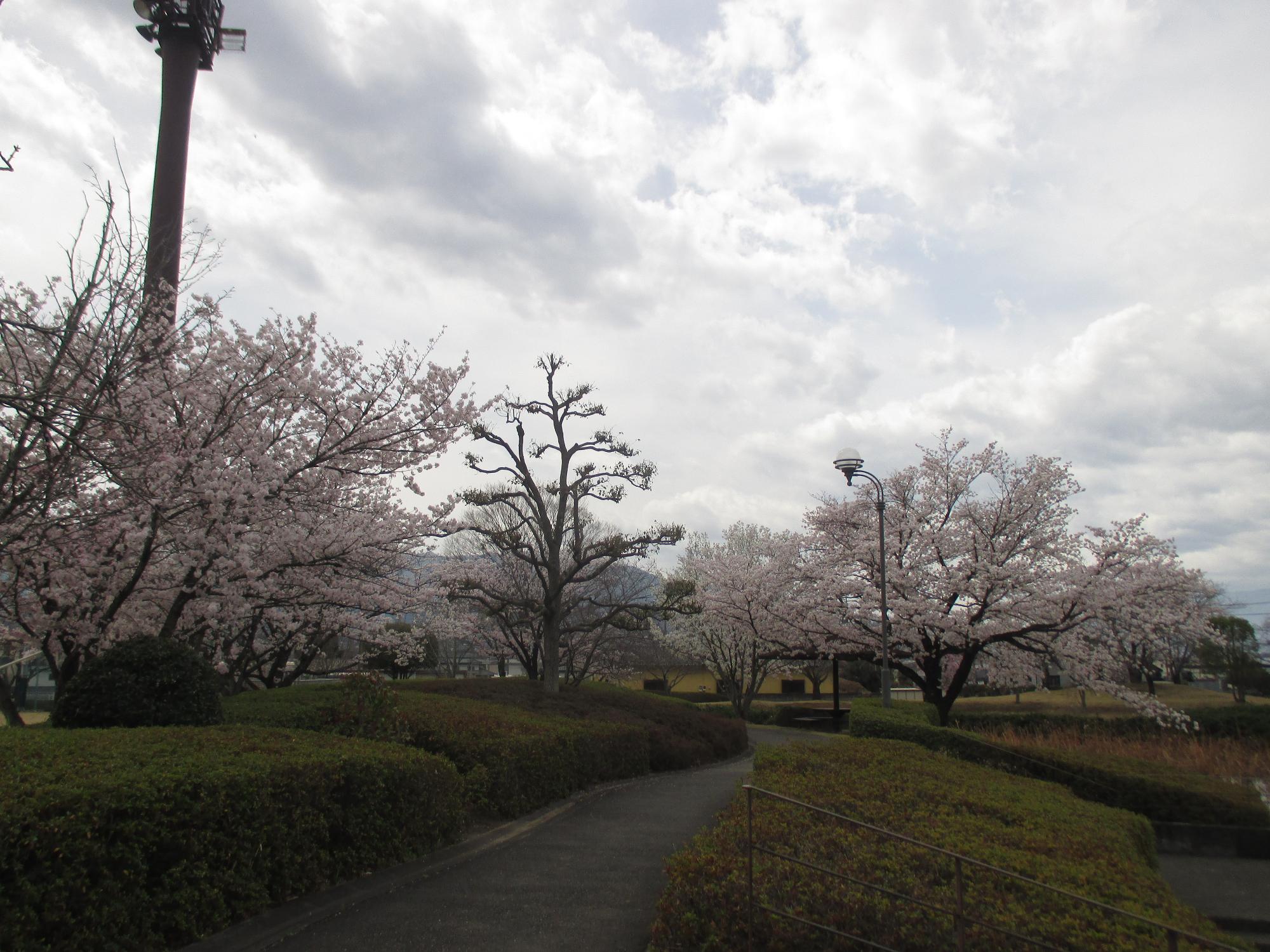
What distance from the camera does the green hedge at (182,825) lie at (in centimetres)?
416

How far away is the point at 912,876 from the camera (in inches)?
210

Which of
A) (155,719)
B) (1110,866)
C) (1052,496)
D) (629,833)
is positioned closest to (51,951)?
(155,719)

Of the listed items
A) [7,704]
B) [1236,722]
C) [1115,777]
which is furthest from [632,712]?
[1236,722]

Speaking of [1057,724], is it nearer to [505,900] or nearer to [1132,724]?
[1132,724]

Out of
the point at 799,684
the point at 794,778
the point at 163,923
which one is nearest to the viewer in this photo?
the point at 163,923

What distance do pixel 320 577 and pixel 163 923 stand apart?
8812mm

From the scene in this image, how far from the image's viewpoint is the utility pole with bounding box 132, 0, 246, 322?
16.9 m

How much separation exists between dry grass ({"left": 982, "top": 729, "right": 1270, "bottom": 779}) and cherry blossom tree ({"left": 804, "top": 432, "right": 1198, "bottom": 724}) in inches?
49.9

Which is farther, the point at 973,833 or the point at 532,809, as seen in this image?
the point at 532,809

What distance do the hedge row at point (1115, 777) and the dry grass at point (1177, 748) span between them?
132 centimetres

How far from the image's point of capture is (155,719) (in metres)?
8.41

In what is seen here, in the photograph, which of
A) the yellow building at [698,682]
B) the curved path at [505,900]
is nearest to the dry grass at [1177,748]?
the curved path at [505,900]

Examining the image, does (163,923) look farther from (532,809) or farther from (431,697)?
(431,697)

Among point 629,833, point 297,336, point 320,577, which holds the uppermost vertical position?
point 297,336
